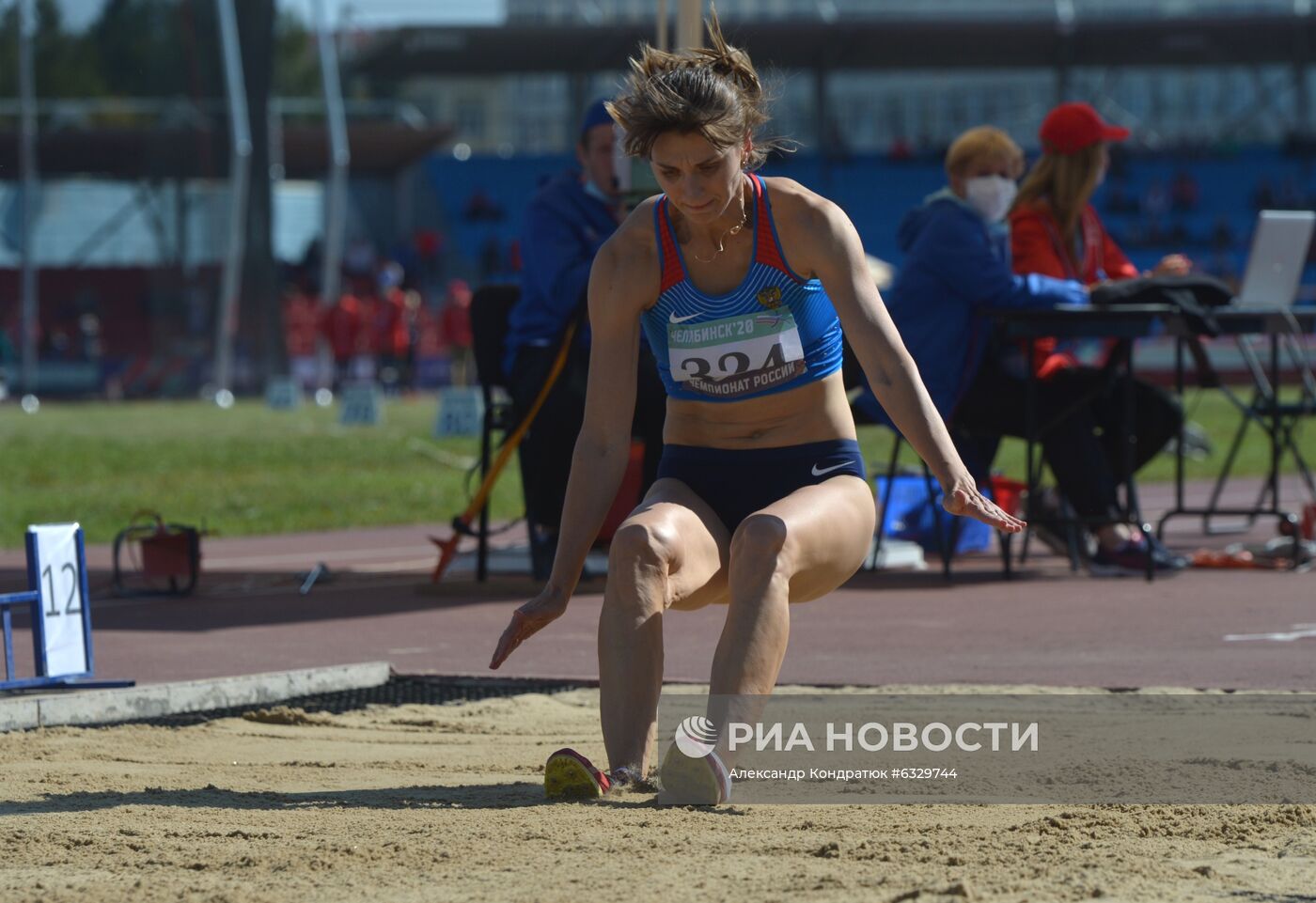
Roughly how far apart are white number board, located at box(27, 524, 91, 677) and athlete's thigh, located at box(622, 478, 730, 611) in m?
2.23

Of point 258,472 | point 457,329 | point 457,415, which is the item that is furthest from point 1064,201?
point 457,329

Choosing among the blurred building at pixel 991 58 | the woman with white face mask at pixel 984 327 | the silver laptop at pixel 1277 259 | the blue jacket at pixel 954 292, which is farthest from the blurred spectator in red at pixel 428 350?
the blue jacket at pixel 954 292

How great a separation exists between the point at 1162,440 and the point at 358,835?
6123 mm

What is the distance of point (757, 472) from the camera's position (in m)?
4.32

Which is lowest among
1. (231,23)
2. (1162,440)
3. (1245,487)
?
(1245,487)

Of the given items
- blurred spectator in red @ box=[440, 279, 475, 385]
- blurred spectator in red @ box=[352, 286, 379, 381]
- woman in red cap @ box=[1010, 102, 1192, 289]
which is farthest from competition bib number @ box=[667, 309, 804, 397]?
blurred spectator in red @ box=[352, 286, 379, 381]

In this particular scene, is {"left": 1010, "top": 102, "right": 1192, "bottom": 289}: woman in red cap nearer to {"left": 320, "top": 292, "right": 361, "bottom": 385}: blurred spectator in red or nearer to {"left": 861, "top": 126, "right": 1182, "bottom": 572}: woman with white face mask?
{"left": 861, "top": 126, "right": 1182, "bottom": 572}: woman with white face mask

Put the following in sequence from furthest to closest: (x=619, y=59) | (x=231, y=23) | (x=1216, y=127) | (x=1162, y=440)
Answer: (x=1216, y=127) → (x=619, y=59) → (x=231, y=23) → (x=1162, y=440)

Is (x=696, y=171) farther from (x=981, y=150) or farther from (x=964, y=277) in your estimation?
(x=981, y=150)

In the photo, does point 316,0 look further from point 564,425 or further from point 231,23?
point 564,425

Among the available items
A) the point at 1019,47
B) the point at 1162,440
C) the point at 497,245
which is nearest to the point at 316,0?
the point at 497,245

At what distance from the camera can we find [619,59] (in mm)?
44438

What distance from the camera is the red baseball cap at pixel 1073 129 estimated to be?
28.0 feet

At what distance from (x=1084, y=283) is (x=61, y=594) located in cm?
522
